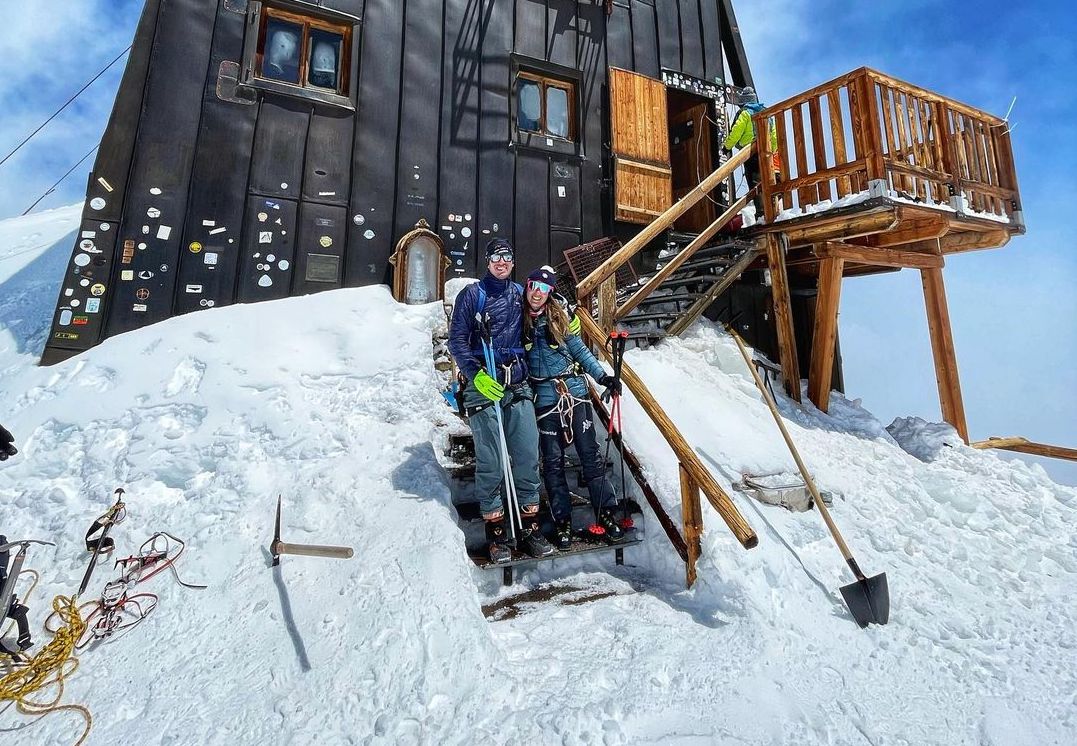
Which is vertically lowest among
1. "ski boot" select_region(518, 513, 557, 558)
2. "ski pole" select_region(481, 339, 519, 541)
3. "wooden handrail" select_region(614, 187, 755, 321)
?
"ski boot" select_region(518, 513, 557, 558)

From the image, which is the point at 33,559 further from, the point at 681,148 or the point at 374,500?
the point at 681,148

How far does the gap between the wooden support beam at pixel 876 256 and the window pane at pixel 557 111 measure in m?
4.56

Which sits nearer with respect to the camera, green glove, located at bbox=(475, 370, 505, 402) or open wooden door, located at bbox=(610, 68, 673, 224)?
green glove, located at bbox=(475, 370, 505, 402)

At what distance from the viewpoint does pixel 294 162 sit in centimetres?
672

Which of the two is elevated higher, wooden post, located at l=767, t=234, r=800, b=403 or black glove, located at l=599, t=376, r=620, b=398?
wooden post, located at l=767, t=234, r=800, b=403

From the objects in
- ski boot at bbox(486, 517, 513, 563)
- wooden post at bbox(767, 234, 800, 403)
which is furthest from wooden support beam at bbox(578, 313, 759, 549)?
wooden post at bbox(767, 234, 800, 403)

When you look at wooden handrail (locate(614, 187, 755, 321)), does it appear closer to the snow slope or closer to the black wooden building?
the snow slope

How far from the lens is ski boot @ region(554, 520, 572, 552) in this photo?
3.71 m

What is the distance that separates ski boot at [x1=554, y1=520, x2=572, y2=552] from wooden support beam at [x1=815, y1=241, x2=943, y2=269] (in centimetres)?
537

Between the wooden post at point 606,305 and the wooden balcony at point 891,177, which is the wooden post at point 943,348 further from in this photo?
the wooden post at point 606,305

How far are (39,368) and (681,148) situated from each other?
1074 centimetres

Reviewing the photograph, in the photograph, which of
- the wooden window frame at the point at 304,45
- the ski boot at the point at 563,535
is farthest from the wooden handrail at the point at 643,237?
the wooden window frame at the point at 304,45

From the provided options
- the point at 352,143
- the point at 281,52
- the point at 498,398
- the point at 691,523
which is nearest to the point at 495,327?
the point at 498,398

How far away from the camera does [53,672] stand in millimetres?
2553
